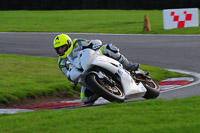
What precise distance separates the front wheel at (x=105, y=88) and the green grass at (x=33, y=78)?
1.81 metres

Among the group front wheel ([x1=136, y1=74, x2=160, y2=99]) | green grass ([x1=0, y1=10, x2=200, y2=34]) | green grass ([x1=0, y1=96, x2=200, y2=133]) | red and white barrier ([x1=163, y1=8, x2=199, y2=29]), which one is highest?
green grass ([x1=0, y1=96, x2=200, y2=133])

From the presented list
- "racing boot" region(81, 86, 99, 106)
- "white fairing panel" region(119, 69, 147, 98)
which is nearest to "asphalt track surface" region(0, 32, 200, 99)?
"white fairing panel" region(119, 69, 147, 98)

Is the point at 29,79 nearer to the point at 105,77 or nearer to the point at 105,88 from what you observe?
the point at 105,77

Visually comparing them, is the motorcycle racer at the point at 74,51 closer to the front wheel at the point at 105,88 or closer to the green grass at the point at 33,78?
the front wheel at the point at 105,88

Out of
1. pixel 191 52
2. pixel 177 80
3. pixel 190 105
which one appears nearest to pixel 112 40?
pixel 191 52

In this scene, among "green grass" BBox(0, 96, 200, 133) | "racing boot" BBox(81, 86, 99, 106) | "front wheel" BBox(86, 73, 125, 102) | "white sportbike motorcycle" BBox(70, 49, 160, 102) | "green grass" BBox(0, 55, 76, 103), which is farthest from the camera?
"green grass" BBox(0, 55, 76, 103)

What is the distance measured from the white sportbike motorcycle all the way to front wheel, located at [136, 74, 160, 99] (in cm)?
21

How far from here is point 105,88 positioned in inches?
303

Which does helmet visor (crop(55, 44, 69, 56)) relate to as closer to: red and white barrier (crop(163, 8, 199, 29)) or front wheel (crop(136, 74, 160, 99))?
front wheel (crop(136, 74, 160, 99))

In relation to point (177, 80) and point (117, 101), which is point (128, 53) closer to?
point (177, 80)

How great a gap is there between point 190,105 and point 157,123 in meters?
1.23

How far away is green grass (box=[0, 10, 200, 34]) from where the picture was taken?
23016mm

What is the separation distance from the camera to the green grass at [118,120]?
5.46 metres
